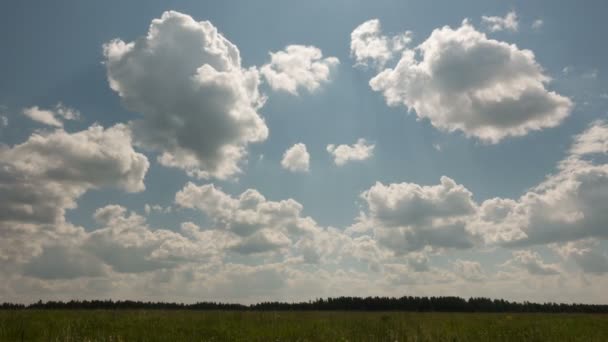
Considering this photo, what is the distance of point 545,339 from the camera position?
37.8 feet

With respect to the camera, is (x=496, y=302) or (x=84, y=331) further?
(x=496, y=302)

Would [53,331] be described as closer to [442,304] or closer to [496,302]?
[442,304]

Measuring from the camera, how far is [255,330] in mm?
12148

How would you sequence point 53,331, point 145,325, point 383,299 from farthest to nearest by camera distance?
1. point 383,299
2. point 145,325
3. point 53,331

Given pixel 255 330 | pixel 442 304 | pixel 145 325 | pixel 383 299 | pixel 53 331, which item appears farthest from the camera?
pixel 383 299

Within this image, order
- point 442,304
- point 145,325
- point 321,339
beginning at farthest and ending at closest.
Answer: point 442,304
point 145,325
point 321,339

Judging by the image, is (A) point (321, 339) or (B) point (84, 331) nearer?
(A) point (321, 339)

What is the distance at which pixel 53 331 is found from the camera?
11.3m

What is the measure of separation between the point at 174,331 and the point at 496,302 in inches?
4626

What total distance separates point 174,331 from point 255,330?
2.22 metres

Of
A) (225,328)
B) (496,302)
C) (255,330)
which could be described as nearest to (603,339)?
(255,330)

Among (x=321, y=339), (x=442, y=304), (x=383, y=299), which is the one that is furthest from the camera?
(x=383, y=299)

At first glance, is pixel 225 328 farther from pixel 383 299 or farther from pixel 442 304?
pixel 383 299

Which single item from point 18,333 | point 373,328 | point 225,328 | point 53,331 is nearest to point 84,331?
point 53,331
